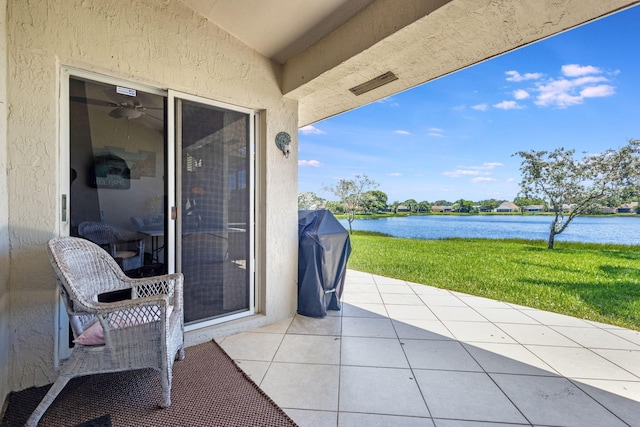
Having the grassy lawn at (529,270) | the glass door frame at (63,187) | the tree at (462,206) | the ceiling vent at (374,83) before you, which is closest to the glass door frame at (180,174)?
the glass door frame at (63,187)

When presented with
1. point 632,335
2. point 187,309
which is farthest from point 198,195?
point 632,335

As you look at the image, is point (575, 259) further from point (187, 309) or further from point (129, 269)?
point (129, 269)

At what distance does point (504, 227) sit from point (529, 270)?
2.50 metres

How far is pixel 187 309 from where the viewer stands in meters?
2.42

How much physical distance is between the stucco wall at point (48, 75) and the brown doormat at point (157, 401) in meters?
0.29

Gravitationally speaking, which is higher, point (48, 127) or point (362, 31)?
point (362, 31)

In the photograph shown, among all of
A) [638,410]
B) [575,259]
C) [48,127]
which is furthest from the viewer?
[575,259]

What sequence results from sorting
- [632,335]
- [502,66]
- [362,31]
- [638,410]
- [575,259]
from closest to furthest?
[638,410]
[362,31]
[632,335]
[575,259]
[502,66]

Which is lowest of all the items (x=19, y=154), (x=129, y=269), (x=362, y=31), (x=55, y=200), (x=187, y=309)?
(x=187, y=309)

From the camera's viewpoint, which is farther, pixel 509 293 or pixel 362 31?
pixel 509 293

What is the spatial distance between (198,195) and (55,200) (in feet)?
3.08

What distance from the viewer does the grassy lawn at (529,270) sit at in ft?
11.7

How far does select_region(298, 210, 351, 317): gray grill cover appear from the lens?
3.04m

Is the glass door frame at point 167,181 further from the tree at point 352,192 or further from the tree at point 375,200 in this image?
the tree at point 375,200
